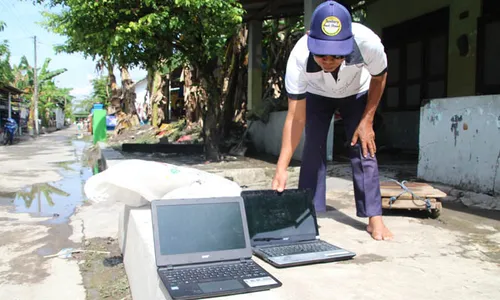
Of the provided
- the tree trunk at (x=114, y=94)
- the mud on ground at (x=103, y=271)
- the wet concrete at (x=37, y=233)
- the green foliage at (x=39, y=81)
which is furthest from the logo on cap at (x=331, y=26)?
the green foliage at (x=39, y=81)

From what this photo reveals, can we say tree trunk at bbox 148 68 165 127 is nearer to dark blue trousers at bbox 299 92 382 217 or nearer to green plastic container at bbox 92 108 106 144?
green plastic container at bbox 92 108 106 144

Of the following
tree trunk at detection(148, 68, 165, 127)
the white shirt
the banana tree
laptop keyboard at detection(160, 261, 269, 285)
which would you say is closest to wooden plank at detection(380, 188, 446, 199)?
the white shirt

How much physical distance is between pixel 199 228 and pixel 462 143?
4042 millimetres

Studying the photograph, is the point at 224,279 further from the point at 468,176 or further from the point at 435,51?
the point at 435,51

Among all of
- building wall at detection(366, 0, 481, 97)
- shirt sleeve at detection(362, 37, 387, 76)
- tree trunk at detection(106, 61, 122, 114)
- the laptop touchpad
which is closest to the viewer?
the laptop touchpad

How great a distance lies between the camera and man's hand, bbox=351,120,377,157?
297 cm

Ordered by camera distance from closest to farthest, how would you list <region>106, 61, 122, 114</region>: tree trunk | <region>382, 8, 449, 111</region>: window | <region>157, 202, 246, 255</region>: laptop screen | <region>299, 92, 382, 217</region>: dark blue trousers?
<region>157, 202, 246, 255</region>: laptop screen
<region>299, 92, 382, 217</region>: dark blue trousers
<region>382, 8, 449, 111</region>: window
<region>106, 61, 122, 114</region>: tree trunk

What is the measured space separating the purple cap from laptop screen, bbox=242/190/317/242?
3.20 feet

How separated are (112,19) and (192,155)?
439 cm

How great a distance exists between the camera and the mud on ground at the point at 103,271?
9.48 ft

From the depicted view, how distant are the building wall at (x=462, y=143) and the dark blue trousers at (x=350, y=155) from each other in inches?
93.0

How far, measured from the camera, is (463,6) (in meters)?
8.12

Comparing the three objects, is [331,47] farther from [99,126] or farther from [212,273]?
[99,126]

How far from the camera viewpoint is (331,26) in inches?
92.8
